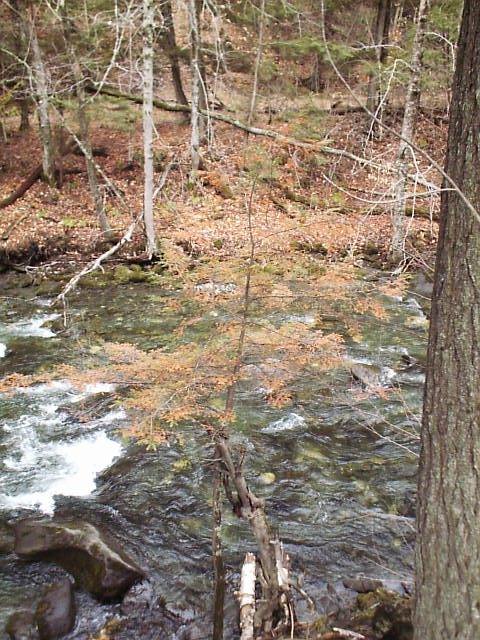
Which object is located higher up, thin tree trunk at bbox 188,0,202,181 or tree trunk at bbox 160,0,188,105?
tree trunk at bbox 160,0,188,105

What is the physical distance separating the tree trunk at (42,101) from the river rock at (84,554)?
11.2 m

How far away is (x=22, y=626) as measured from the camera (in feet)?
15.1

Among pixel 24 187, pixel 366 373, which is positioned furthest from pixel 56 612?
pixel 24 187

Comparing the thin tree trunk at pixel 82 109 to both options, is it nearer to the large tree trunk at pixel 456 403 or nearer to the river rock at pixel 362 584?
the river rock at pixel 362 584

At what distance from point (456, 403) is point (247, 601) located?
209cm

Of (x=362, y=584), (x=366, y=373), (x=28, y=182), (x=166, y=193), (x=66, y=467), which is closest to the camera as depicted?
(x=362, y=584)

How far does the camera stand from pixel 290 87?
63.7 feet

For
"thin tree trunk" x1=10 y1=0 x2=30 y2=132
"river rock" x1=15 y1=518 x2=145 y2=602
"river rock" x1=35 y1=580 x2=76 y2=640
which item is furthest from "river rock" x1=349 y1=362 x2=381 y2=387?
"thin tree trunk" x1=10 y1=0 x2=30 y2=132

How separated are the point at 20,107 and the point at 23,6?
482cm

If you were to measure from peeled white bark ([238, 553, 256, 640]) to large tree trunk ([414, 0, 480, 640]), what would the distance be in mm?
1164

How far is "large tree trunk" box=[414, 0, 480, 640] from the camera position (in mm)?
2350

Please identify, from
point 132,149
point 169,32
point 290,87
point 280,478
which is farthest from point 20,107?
point 280,478

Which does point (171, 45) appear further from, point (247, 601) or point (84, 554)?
point (247, 601)

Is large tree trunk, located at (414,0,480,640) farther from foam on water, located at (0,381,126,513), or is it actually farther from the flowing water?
foam on water, located at (0,381,126,513)
